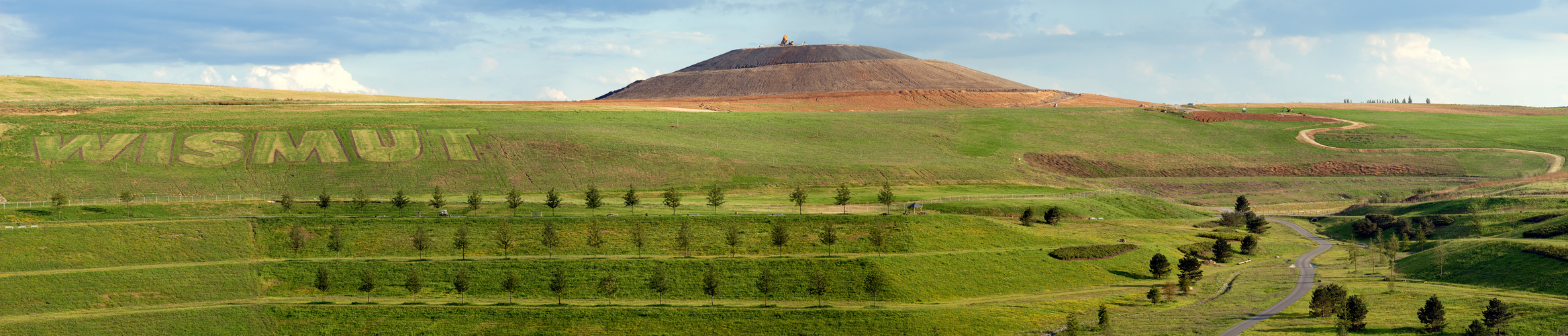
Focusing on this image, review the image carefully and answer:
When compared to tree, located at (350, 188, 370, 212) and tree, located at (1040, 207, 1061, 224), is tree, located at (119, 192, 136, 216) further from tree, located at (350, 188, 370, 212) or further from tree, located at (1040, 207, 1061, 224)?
tree, located at (1040, 207, 1061, 224)

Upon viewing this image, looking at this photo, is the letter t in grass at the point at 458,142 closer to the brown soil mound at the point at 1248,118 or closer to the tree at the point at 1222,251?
the tree at the point at 1222,251

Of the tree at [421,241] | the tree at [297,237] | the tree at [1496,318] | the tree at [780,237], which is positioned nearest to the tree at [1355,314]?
the tree at [1496,318]

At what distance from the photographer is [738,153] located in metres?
140

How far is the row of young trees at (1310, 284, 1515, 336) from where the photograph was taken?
57.1m

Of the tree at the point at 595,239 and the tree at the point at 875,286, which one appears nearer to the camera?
the tree at the point at 875,286

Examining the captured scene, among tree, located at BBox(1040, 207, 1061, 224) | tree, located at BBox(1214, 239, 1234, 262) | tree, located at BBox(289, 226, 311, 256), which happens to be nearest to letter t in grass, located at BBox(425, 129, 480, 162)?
tree, located at BBox(289, 226, 311, 256)

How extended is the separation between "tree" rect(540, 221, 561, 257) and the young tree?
235 ft

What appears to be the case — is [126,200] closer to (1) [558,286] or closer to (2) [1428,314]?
(1) [558,286]

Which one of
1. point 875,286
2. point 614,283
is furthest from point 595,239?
point 875,286

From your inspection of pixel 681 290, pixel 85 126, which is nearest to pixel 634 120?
pixel 85 126

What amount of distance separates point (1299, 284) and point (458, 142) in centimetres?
10815

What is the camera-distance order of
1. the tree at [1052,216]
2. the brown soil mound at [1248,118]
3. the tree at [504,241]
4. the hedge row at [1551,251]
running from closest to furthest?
the tree at [504,241] → the hedge row at [1551,251] → the tree at [1052,216] → the brown soil mound at [1248,118]

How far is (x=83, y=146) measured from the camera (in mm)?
114188

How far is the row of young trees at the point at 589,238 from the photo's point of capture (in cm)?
7456
